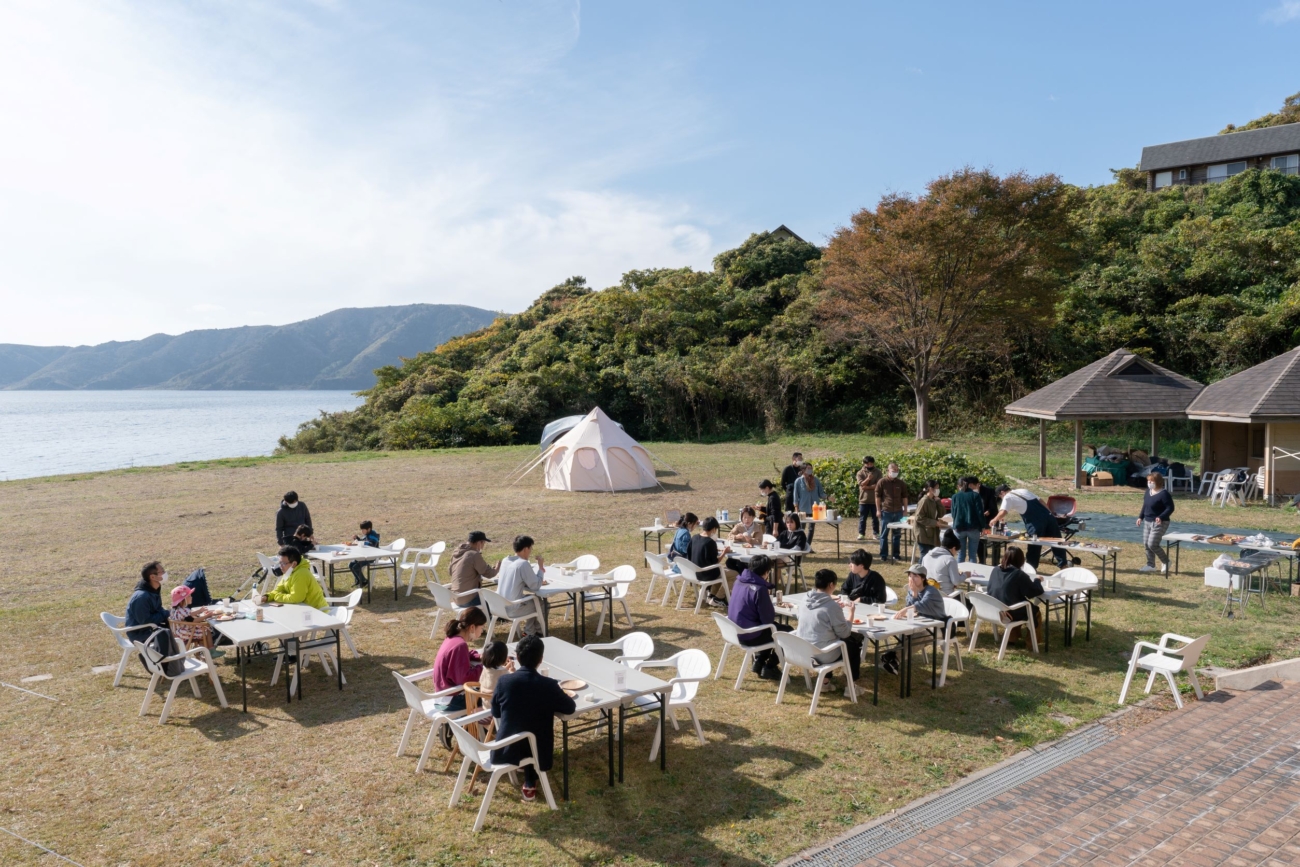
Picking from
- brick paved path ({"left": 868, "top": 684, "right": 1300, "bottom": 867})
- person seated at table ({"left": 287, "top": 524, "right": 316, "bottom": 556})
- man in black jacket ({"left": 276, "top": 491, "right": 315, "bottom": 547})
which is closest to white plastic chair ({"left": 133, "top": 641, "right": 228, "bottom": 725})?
person seated at table ({"left": 287, "top": 524, "right": 316, "bottom": 556})

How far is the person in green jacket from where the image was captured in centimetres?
1034

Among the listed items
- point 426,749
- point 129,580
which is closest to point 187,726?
point 426,749

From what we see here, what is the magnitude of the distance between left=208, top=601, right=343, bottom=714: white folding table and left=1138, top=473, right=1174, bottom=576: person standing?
10476 mm

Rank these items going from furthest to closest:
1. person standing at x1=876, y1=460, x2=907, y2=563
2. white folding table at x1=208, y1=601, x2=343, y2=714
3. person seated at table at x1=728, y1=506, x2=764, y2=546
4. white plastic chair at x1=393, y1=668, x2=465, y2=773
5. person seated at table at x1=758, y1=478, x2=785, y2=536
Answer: person standing at x1=876, y1=460, x2=907, y2=563 < person seated at table at x1=758, y1=478, x2=785, y2=536 < person seated at table at x1=728, y1=506, x2=764, y2=546 < white folding table at x1=208, y1=601, x2=343, y2=714 < white plastic chair at x1=393, y1=668, x2=465, y2=773

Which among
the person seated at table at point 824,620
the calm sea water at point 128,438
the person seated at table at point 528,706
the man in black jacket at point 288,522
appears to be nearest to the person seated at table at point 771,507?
the person seated at table at point 824,620

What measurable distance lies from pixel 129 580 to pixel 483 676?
9.34m

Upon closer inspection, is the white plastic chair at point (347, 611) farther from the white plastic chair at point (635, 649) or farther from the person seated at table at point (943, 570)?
the person seated at table at point (943, 570)

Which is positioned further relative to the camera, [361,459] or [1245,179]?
[1245,179]

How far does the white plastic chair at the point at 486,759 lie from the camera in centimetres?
461

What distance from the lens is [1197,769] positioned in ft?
17.3

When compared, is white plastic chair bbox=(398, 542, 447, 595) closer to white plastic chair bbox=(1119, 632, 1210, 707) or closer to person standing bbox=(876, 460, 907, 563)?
person standing bbox=(876, 460, 907, 563)

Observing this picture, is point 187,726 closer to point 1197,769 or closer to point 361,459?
point 1197,769

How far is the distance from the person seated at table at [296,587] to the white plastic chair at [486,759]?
3.40 m

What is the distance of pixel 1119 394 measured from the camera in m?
19.4
